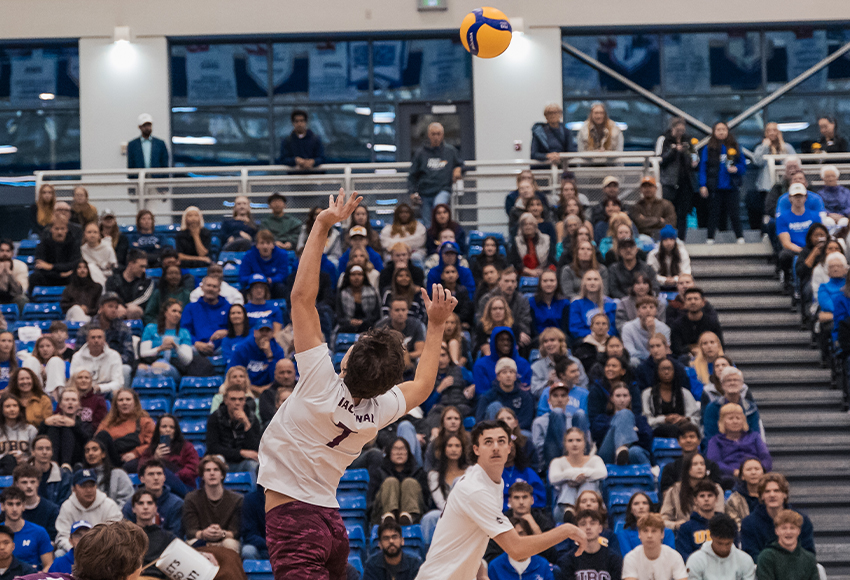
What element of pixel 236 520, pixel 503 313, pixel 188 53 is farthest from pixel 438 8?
pixel 236 520

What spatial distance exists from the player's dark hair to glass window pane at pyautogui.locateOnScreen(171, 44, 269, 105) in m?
16.0

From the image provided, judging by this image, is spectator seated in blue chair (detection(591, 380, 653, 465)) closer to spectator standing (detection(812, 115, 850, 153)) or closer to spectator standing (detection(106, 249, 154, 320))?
spectator standing (detection(106, 249, 154, 320))

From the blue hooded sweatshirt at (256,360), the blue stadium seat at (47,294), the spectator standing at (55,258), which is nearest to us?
the blue hooded sweatshirt at (256,360)

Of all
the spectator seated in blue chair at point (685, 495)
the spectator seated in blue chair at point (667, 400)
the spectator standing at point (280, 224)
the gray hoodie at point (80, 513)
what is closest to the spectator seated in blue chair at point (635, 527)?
the spectator seated in blue chair at point (685, 495)

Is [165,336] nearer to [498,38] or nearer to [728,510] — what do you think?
[498,38]

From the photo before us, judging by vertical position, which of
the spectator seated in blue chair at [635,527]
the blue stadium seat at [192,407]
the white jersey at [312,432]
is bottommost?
the spectator seated in blue chair at [635,527]

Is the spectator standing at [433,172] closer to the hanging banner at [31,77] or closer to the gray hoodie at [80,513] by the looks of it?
the gray hoodie at [80,513]

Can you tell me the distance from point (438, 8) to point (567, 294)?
25.8 feet

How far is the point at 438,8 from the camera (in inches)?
773

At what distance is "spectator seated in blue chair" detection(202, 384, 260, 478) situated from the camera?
11.2 metres

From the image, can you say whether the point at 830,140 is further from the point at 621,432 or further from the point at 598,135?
the point at 621,432

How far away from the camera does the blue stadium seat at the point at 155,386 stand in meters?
12.5

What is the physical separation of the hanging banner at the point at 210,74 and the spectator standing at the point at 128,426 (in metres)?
9.59

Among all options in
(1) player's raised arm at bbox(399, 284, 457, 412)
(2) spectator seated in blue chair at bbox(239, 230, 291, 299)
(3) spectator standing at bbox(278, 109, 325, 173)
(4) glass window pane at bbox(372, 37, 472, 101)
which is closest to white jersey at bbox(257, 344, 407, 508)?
(1) player's raised arm at bbox(399, 284, 457, 412)
